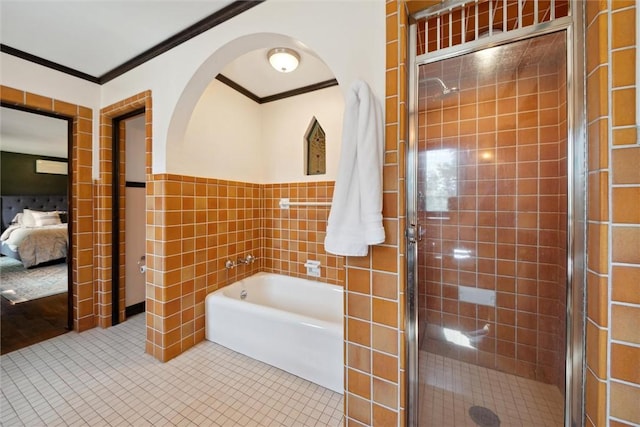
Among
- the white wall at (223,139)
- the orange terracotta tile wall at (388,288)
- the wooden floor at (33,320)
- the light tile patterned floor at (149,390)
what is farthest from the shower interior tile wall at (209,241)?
the wooden floor at (33,320)

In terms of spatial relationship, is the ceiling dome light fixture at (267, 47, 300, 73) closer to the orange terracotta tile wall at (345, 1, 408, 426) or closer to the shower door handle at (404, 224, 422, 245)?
the orange terracotta tile wall at (345, 1, 408, 426)

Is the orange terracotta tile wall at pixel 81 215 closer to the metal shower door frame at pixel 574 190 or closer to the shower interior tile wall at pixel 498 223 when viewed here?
the shower interior tile wall at pixel 498 223

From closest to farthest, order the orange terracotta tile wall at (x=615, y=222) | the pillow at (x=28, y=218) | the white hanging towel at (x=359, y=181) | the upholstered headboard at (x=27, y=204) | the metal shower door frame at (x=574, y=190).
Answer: the orange terracotta tile wall at (x=615, y=222), the metal shower door frame at (x=574, y=190), the white hanging towel at (x=359, y=181), the upholstered headboard at (x=27, y=204), the pillow at (x=28, y=218)

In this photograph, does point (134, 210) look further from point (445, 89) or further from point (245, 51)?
point (445, 89)

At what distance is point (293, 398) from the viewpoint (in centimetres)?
135

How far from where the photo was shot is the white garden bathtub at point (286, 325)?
143 centimetres

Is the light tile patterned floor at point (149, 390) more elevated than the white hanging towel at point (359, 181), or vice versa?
the white hanging towel at point (359, 181)

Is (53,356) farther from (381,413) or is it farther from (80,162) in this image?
(381,413)

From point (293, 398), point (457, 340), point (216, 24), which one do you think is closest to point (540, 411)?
point (457, 340)

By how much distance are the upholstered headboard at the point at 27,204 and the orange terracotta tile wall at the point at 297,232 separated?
1779 mm

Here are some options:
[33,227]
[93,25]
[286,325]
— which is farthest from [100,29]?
[286,325]

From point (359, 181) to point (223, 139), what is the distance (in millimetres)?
1678

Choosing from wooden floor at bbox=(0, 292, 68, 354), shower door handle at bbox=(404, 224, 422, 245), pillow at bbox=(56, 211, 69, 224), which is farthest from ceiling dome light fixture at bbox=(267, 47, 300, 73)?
wooden floor at bbox=(0, 292, 68, 354)

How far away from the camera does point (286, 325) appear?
1.56 metres
